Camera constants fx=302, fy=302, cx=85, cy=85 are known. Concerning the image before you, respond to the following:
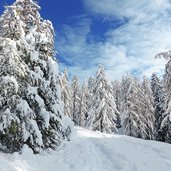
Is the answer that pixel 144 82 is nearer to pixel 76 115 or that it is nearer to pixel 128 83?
pixel 128 83

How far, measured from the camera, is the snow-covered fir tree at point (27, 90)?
12861 millimetres

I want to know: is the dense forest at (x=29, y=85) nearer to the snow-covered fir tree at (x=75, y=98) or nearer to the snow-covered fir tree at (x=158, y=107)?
the snow-covered fir tree at (x=158, y=107)

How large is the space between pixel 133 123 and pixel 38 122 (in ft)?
91.4

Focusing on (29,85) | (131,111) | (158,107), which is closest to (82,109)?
(158,107)

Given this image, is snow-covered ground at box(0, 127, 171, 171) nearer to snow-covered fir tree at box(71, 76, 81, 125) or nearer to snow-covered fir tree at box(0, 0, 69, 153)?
snow-covered fir tree at box(0, 0, 69, 153)

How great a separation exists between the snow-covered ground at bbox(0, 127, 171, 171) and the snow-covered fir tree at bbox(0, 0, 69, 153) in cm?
80

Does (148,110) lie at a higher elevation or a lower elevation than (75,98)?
lower

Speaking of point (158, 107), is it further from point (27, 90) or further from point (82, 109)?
point (27, 90)

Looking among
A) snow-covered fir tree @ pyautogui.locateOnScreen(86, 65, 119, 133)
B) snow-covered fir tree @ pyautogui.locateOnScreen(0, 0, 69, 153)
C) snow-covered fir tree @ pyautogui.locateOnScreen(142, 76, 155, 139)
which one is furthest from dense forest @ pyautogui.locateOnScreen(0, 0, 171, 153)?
snow-covered fir tree @ pyautogui.locateOnScreen(142, 76, 155, 139)

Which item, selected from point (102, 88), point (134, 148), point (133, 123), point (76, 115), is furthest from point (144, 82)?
point (134, 148)

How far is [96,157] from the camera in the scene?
1536 centimetres

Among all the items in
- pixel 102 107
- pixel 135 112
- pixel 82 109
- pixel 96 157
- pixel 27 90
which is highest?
pixel 82 109

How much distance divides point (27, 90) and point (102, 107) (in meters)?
23.7

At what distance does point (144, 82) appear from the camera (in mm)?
52094
